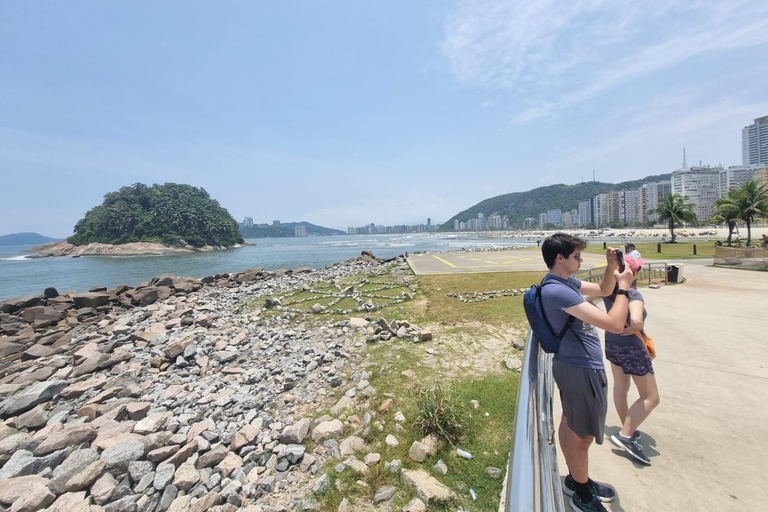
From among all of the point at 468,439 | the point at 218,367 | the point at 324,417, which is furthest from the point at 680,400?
the point at 218,367

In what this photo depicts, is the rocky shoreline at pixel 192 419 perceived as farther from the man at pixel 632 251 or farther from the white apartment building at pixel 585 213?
the white apartment building at pixel 585 213

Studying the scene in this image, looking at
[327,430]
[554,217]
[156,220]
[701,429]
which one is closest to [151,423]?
[327,430]

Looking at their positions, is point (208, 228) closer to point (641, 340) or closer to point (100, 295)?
point (100, 295)

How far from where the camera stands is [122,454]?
13.7ft

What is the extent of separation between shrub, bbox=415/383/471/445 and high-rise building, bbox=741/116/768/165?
19068cm

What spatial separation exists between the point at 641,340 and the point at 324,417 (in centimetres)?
415

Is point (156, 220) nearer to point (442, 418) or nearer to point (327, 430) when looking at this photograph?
point (327, 430)

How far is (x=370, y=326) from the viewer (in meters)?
8.94

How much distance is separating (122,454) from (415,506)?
3.86 meters

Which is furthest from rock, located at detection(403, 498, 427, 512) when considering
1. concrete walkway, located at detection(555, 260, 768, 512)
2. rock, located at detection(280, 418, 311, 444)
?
rock, located at detection(280, 418, 311, 444)

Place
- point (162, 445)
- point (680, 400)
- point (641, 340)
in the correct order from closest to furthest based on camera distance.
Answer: point (641, 340) → point (680, 400) → point (162, 445)

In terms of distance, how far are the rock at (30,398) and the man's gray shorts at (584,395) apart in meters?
9.11

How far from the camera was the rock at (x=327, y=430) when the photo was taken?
439 centimetres

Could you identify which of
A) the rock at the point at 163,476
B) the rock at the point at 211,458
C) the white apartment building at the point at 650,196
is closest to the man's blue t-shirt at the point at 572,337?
the rock at the point at 211,458
